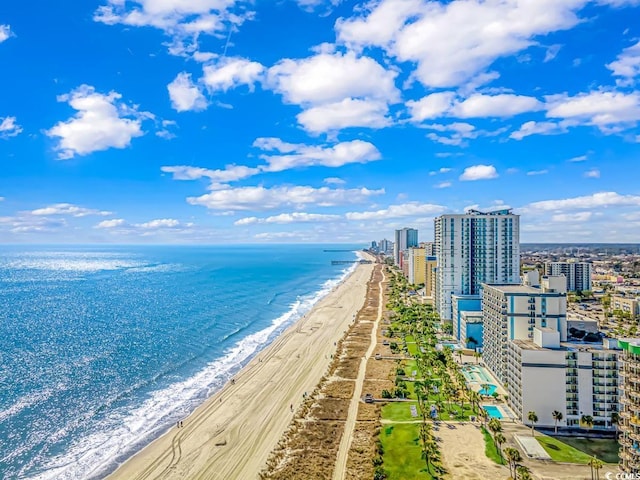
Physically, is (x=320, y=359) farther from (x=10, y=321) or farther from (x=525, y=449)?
(x=10, y=321)

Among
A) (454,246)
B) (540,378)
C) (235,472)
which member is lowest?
(235,472)

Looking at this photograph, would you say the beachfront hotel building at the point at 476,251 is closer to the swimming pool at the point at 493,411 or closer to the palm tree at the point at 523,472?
the swimming pool at the point at 493,411

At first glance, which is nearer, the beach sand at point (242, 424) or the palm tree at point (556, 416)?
the beach sand at point (242, 424)

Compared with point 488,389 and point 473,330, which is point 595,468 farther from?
point 473,330

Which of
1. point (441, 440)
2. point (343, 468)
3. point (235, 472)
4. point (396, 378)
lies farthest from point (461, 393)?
point (235, 472)

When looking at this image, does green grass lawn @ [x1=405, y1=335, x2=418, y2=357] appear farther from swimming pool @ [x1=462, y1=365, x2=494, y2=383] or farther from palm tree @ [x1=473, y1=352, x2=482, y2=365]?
swimming pool @ [x1=462, y1=365, x2=494, y2=383]

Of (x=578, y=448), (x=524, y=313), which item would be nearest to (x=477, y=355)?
(x=524, y=313)

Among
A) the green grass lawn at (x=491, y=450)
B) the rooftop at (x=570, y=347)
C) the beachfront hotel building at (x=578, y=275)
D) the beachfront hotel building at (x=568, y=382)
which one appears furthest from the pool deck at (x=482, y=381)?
the beachfront hotel building at (x=578, y=275)
